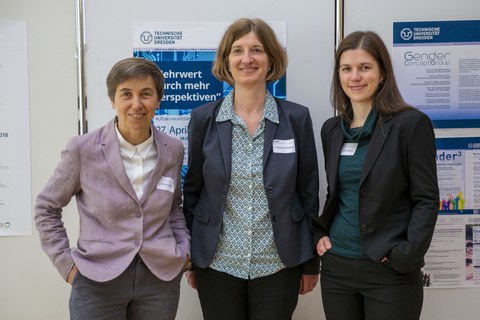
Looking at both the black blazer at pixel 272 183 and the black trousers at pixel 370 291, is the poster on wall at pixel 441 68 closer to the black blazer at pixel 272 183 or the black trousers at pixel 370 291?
the black blazer at pixel 272 183

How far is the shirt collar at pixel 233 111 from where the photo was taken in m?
→ 2.09

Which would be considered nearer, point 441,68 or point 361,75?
point 361,75

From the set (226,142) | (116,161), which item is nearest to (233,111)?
(226,142)

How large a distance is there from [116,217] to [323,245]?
0.90 metres

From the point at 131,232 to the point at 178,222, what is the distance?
0.30 metres

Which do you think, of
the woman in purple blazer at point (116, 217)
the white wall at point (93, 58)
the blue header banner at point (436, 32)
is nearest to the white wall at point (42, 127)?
the white wall at point (93, 58)

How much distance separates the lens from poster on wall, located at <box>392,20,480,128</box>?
2.70 metres

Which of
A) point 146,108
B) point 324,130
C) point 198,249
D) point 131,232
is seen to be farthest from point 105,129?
point 324,130

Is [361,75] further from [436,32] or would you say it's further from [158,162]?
[436,32]

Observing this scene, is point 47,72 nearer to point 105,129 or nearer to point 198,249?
point 105,129

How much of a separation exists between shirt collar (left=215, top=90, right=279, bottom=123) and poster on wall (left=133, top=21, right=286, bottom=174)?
1.80ft

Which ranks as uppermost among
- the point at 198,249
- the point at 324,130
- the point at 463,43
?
the point at 463,43

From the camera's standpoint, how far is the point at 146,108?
182 cm

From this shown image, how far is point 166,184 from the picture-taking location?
191 centimetres
